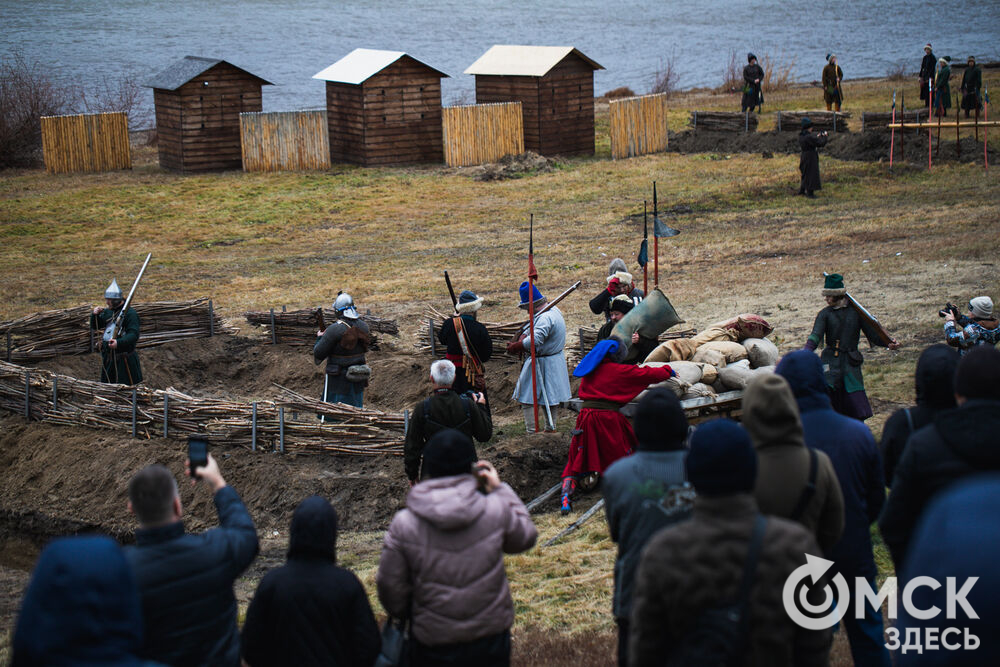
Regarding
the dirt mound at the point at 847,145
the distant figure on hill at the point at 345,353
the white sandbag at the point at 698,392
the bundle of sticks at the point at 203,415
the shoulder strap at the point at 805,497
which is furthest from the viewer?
the dirt mound at the point at 847,145

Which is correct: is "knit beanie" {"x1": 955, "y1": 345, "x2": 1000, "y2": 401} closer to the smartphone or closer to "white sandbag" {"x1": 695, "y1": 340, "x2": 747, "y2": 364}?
the smartphone

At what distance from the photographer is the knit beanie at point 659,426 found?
4.47 meters

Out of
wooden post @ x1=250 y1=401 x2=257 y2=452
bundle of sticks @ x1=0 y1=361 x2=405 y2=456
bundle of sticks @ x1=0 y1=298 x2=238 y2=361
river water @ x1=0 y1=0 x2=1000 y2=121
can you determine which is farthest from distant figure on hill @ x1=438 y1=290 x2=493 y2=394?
river water @ x1=0 y1=0 x2=1000 y2=121

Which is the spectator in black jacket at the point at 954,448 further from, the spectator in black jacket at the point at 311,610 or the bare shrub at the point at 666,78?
the bare shrub at the point at 666,78

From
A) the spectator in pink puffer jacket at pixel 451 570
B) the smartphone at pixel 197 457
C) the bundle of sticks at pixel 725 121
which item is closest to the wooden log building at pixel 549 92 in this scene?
the bundle of sticks at pixel 725 121

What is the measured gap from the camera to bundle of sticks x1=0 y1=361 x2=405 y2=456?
10578mm

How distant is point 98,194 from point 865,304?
20196 mm

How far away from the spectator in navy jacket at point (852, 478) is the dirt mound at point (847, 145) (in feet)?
73.6

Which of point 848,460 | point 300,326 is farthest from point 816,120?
point 848,460

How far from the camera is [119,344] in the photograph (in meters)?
12.4

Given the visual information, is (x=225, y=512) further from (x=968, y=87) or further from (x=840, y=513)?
(x=968, y=87)

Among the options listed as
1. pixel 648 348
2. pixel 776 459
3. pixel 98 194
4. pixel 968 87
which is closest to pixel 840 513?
pixel 776 459

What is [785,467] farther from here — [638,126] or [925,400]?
[638,126]

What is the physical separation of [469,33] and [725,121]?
66.3 metres
